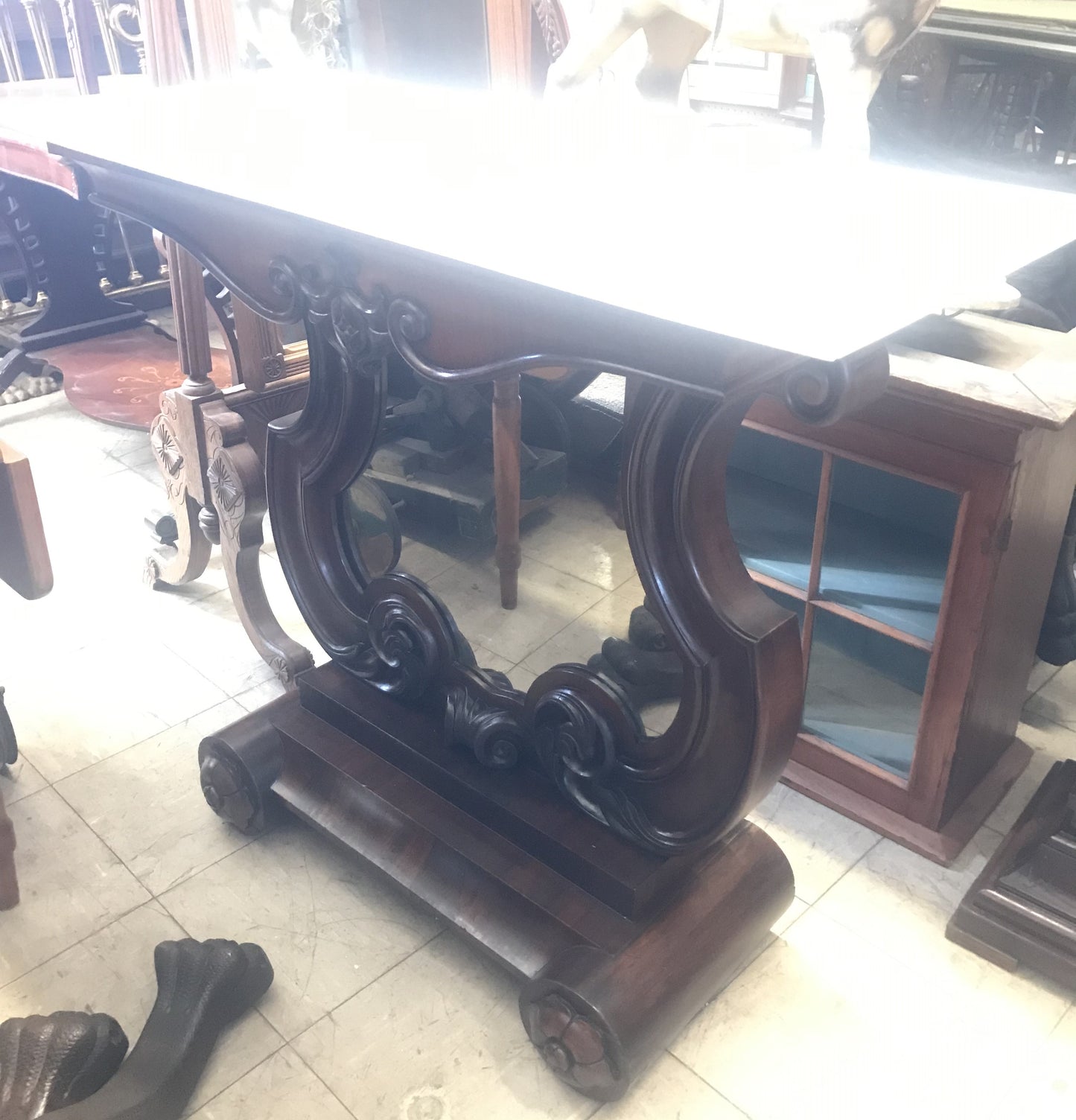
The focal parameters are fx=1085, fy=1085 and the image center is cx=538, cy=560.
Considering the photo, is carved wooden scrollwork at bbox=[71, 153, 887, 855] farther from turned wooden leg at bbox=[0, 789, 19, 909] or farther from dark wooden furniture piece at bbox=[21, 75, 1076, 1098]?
turned wooden leg at bbox=[0, 789, 19, 909]

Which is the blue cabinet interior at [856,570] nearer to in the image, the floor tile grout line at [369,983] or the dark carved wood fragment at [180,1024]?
the floor tile grout line at [369,983]

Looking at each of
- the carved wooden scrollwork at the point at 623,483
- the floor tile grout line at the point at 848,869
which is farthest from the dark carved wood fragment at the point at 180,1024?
the floor tile grout line at the point at 848,869

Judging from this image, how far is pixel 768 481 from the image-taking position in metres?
1.72

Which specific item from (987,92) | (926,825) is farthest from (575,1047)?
(987,92)

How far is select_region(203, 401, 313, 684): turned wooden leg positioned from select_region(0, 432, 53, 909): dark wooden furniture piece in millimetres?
412

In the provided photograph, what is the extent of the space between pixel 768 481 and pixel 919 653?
1.15ft

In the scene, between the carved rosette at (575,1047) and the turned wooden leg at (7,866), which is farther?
the turned wooden leg at (7,866)

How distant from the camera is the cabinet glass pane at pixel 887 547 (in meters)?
1.50

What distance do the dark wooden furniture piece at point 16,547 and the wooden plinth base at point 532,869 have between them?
0.96 ft

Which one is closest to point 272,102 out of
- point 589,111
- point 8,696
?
point 589,111

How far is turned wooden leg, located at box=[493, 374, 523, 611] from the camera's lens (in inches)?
61.7

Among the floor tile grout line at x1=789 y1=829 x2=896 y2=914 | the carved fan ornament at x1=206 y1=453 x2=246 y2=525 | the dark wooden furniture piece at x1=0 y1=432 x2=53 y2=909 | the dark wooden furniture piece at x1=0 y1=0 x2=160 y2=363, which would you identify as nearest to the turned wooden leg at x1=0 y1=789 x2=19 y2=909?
the dark wooden furniture piece at x1=0 y1=432 x2=53 y2=909

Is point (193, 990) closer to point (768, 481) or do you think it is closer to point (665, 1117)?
point (665, 1117)

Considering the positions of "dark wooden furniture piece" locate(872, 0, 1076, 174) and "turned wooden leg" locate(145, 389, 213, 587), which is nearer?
"turned wooden leg" locate(145, 389, 213, 587)
